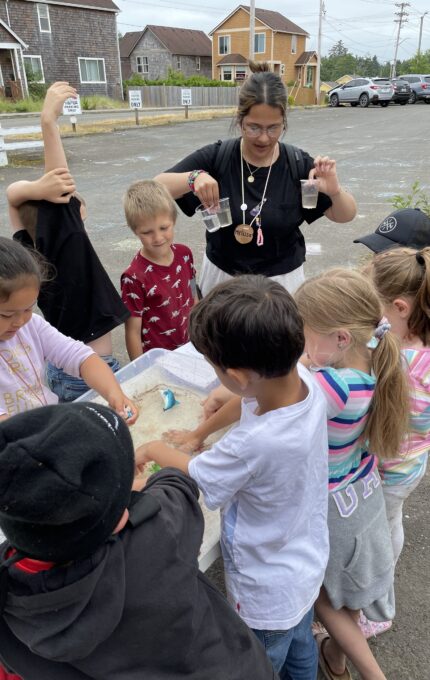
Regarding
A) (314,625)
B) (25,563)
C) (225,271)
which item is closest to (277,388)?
(25,563)

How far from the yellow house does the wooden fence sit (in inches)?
437

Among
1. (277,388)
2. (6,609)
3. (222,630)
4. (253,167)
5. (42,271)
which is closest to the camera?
(6,609)

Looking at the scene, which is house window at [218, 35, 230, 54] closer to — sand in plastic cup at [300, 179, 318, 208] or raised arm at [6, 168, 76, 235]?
sand in plastic cup at [300, 179, 318, 208]

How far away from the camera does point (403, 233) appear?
2383 millimetres

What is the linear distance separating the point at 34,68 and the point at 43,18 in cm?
292

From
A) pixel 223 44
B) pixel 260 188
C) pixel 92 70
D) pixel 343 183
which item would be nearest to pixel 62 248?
pixel 260 188

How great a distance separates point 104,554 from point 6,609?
181mm

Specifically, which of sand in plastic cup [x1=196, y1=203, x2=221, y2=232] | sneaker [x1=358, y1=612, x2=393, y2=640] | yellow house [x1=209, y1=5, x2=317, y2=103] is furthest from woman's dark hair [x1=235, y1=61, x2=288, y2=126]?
yellow house [x1=209, y1=5, x2=317, y2=103]

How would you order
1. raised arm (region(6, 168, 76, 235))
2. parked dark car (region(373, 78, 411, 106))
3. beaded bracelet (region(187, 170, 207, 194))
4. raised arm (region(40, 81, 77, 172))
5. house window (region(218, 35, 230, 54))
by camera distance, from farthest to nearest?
1. house window (region(218, 35, 230, 54))
2. parked dark car (region(373, 78, 411, 106))
3. beaded bracelet (region(187, 170, 207, 194))
4. raised arm (region(40, 81, 77, 172))
5. raised arm (region(6, 168, 76, 235))

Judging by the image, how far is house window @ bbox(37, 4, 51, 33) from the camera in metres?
30.6

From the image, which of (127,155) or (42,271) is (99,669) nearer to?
(42,271)

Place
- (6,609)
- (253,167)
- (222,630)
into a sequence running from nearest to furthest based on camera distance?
(6,609), (222,630), (253,167)

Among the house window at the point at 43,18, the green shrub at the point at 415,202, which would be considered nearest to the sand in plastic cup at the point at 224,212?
the green shrub at the point at 415,202

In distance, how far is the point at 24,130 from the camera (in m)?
11.7
